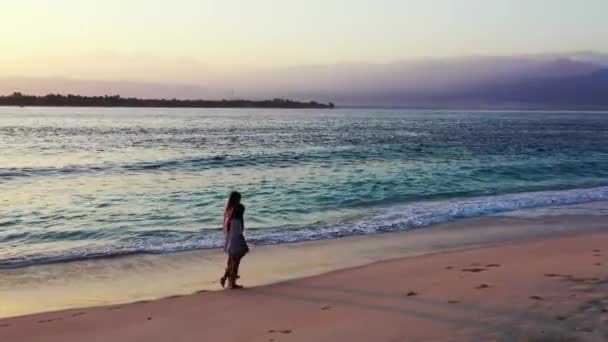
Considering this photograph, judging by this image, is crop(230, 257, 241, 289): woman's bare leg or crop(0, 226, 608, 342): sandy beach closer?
crop(0, 226, 608, 342): sandy beach

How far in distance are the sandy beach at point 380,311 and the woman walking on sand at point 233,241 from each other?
1.62 feet

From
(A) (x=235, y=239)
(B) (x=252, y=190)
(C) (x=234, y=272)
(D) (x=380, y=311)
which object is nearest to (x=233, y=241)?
(A) (x=235, y=239)

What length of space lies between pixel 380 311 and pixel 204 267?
4.63 meters

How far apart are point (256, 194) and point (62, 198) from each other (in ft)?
21.1

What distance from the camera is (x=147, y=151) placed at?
40062 millimetres

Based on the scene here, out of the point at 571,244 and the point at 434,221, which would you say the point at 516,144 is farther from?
the point at 571,244

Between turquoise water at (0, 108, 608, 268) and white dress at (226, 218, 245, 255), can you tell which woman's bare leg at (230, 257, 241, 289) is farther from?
turquoise water at (0, 108, 608, 268)

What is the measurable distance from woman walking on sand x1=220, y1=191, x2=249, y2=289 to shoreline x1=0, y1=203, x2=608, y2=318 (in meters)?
0.33

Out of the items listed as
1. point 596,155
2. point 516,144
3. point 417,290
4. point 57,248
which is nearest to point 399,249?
point 417,290

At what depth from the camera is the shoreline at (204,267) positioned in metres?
9.50

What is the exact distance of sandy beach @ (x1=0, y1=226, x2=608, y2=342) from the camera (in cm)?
674

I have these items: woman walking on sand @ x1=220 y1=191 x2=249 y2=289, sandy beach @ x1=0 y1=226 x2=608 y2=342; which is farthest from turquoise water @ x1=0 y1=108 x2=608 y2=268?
sandy beach @ x1=0 y1=226 x2=608 y2=342

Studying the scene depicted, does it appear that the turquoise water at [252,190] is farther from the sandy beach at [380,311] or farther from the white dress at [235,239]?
the sandy beach at [380,311]

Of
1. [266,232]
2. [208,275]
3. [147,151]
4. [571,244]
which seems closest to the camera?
[208,275]
